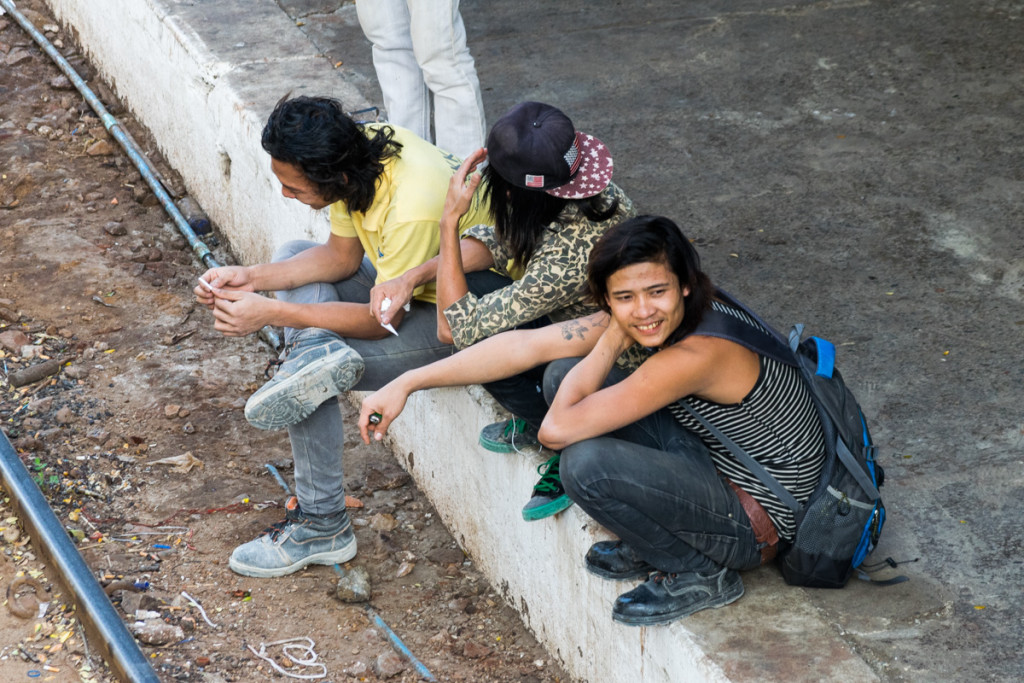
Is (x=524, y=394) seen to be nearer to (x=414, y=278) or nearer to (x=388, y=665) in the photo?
(x=414, y=278)

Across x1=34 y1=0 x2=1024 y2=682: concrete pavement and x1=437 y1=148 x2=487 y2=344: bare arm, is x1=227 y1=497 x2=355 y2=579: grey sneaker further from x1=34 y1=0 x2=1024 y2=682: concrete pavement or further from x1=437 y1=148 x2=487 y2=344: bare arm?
x1=437 y1=148 x2=487 y2=344: bare arm

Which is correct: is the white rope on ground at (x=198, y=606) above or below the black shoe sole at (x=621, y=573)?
below

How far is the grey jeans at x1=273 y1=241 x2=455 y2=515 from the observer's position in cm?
375

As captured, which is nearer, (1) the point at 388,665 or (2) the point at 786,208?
(1) the point at 388,665

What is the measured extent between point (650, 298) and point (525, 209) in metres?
0.63

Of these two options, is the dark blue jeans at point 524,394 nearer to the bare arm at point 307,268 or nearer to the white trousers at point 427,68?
the bare arm at point 307,268

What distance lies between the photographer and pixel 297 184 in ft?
12.1

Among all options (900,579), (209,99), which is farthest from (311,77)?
(900,579)

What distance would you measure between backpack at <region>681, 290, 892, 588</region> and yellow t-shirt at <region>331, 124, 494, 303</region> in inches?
44.4

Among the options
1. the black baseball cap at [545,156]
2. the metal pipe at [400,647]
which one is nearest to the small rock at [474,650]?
the metal pipe at [400,647]

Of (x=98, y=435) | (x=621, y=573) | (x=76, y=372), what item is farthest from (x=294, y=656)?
(x=76, y=372)

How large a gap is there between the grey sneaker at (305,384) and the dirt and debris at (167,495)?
0.68 metres

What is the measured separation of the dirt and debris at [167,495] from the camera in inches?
146

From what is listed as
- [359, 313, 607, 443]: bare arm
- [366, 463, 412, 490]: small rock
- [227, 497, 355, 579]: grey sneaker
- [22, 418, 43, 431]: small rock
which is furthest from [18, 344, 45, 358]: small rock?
[359, 313, 607, 443]: bare arm
